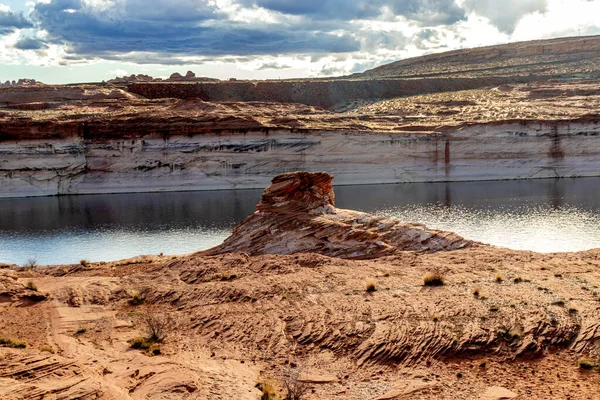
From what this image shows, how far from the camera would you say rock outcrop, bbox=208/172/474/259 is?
19594 mm

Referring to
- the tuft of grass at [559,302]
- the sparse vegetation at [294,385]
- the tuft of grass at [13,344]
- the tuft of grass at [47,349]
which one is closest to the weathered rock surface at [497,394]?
the sparse vegetation at [294,385]

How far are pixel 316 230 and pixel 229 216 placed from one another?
13.8m

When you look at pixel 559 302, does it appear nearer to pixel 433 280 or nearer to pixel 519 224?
pixel 433 280

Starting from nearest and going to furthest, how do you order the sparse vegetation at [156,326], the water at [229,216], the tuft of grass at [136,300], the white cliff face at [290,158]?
the sparse vegetation at [156,326] < the tuft of grass at [136,300] < the water at [229,216] < the white cliff face at [290,158]

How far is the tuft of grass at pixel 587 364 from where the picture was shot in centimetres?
1071

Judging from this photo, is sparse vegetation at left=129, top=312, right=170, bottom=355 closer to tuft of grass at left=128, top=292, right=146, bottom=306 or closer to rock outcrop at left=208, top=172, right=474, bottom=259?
tuft of grass at left=128, top=292, right=146, bottom=306

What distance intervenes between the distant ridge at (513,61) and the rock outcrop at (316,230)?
197 ft

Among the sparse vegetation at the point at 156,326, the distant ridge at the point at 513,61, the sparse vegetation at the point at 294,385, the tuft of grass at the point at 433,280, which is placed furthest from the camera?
the distant ridge at the point at 513,61

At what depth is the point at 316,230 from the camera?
786 inches

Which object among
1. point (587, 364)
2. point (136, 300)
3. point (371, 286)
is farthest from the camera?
point (136, 300)

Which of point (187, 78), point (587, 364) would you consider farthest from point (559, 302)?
point (187, 78)

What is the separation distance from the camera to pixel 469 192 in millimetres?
41469

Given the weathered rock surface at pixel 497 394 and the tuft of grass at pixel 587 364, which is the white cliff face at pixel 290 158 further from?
the weathered rock surface at pixel 497 394

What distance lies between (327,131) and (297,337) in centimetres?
3665
